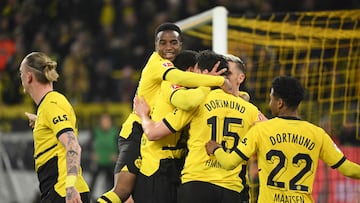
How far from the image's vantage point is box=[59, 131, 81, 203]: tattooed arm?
5.93 metres

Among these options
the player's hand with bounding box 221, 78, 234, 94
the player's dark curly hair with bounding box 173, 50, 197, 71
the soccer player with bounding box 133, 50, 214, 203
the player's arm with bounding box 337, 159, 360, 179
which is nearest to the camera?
the player's arm with bounding box 337, 159, 360, 179

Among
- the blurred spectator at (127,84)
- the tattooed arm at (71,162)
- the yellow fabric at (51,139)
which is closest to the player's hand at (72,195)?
the tattooed arm at (71,162)

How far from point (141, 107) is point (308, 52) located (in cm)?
417

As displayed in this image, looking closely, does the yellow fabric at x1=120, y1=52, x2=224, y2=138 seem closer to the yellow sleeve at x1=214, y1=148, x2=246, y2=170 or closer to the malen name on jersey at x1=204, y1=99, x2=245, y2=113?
the malen name on jersey at x1=204, y1=99, x2=245, y2=113

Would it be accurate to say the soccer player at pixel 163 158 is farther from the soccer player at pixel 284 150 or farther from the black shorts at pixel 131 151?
the soccer player at pixel 284 150

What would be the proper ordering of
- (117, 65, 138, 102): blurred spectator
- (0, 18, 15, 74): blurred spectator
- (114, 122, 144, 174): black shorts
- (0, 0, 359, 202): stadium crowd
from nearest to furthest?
1. (114, 122, 144, 174): black shorts
2. (117, 65, 138, 102): blurred spectator
3. (0, 0, 359, 202): stadium crowd
4. (0, 18, 15, 74): blurred spectator

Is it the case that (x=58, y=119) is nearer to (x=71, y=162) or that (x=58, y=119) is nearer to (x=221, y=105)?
(x=71, y=162)

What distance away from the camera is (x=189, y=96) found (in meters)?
6.11

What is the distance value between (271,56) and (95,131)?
121 inches

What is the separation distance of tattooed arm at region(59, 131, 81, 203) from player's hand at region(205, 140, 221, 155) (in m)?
0.89

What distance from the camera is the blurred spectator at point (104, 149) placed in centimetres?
1304

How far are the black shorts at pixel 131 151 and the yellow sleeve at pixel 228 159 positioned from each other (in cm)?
98

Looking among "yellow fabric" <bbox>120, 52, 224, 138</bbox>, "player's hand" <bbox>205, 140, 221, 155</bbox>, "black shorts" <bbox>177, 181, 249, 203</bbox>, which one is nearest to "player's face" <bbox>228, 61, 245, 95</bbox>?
"yellow fabric" <bbox>120, 52, 224, 138</bbox>

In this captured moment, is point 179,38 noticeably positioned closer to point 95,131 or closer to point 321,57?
point 321,57
